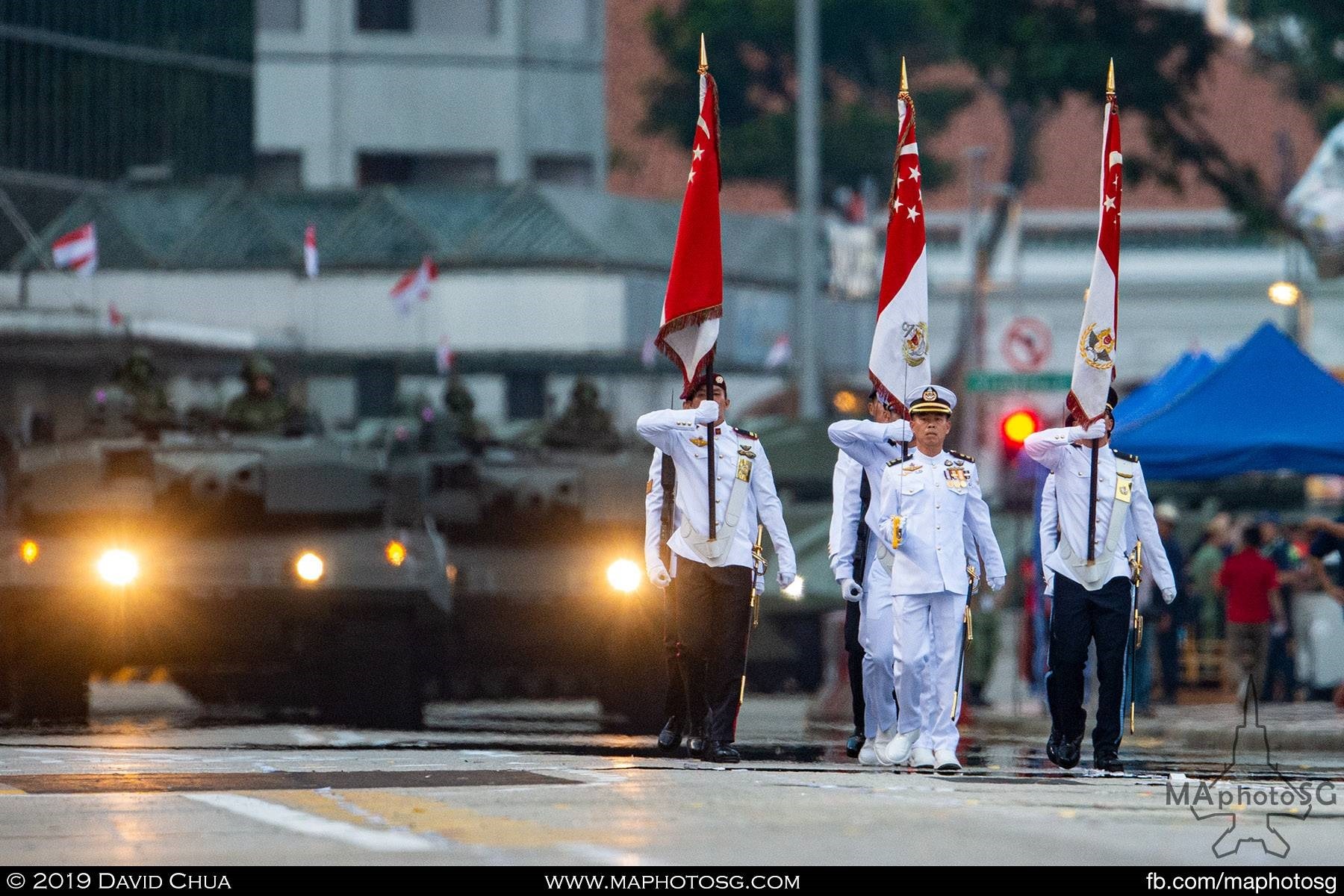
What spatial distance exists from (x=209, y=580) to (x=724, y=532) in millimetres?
5027

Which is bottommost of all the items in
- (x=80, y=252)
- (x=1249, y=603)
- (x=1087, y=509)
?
(x=1249, y=603)

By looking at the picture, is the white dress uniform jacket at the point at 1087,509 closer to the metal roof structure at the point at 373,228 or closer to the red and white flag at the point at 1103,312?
the red and white flag at the point at 1103,312

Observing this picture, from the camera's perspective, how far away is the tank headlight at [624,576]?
18.5 m

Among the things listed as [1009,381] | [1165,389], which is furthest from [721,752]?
[1009,381]

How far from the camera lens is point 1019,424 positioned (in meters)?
21.3

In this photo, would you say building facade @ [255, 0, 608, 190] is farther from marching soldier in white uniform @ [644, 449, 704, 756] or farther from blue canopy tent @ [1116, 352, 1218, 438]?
marching soldier in white uniform @ [644, 449, 704, 756]

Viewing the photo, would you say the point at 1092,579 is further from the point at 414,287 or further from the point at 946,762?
the point at 414,287

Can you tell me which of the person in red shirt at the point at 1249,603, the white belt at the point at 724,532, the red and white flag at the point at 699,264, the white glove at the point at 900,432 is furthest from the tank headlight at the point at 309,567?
the person in red shirt at the point at 1249,603

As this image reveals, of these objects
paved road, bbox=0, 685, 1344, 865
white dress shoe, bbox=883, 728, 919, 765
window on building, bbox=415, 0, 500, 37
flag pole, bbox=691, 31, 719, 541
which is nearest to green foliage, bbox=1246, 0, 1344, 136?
window on building, bbox=415, 0, 500, 37

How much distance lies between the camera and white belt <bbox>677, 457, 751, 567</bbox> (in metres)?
13.4

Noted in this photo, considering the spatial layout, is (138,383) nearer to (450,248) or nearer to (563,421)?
(563,421)

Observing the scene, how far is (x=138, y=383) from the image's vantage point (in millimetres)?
19828

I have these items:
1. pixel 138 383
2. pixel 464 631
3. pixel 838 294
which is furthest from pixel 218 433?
pixel 838 294
